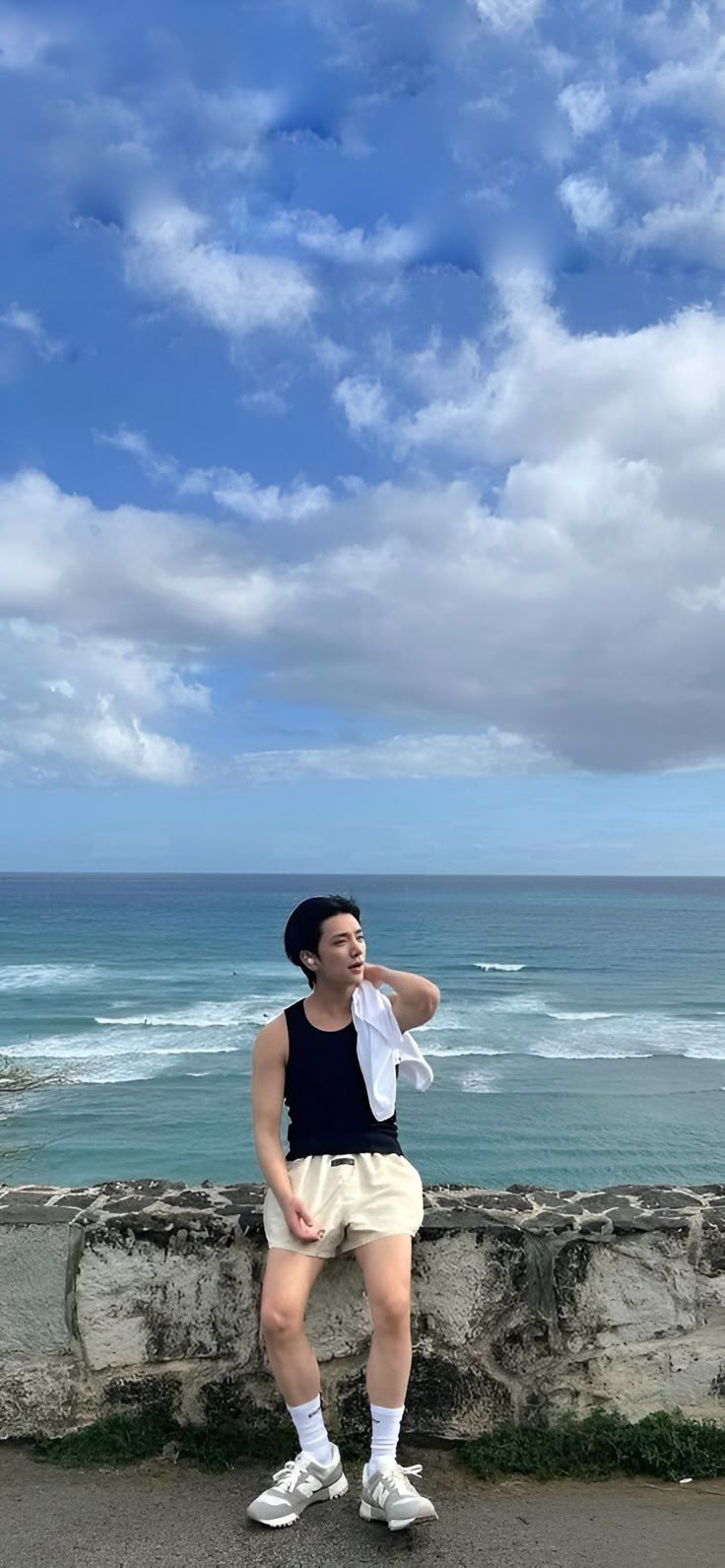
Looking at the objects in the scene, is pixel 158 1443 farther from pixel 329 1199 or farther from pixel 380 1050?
pixel 380 1050

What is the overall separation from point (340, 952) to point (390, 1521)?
1.45m

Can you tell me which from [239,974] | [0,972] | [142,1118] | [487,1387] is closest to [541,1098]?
[142,1118]

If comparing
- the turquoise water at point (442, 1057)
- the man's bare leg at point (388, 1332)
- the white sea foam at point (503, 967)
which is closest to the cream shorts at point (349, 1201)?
the man's bare leg at point (388, 1332)

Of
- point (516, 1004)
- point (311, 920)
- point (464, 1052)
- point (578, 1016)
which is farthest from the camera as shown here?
point (516, 1004)

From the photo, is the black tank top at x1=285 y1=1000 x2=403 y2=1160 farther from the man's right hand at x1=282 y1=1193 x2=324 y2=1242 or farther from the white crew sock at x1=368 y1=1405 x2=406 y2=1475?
the white crew sock at x1=368 y1=1405 x2=406 y2=1475

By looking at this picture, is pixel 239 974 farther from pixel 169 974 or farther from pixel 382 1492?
pixel 382 1492

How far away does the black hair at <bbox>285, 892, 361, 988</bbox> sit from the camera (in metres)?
3.35

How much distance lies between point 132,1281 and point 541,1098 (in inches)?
754

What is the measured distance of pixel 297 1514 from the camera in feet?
9.21

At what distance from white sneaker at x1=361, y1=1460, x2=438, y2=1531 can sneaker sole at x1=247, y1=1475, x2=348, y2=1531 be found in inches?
3.3

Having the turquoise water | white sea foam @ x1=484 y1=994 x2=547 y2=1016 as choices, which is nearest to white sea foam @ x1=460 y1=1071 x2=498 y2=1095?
the turquoise water

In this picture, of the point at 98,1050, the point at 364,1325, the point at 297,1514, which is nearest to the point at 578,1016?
the point at 98,1050

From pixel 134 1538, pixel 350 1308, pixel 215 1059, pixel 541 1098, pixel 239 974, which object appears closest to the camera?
pixel 134 1538

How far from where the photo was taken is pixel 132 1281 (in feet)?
10.5
